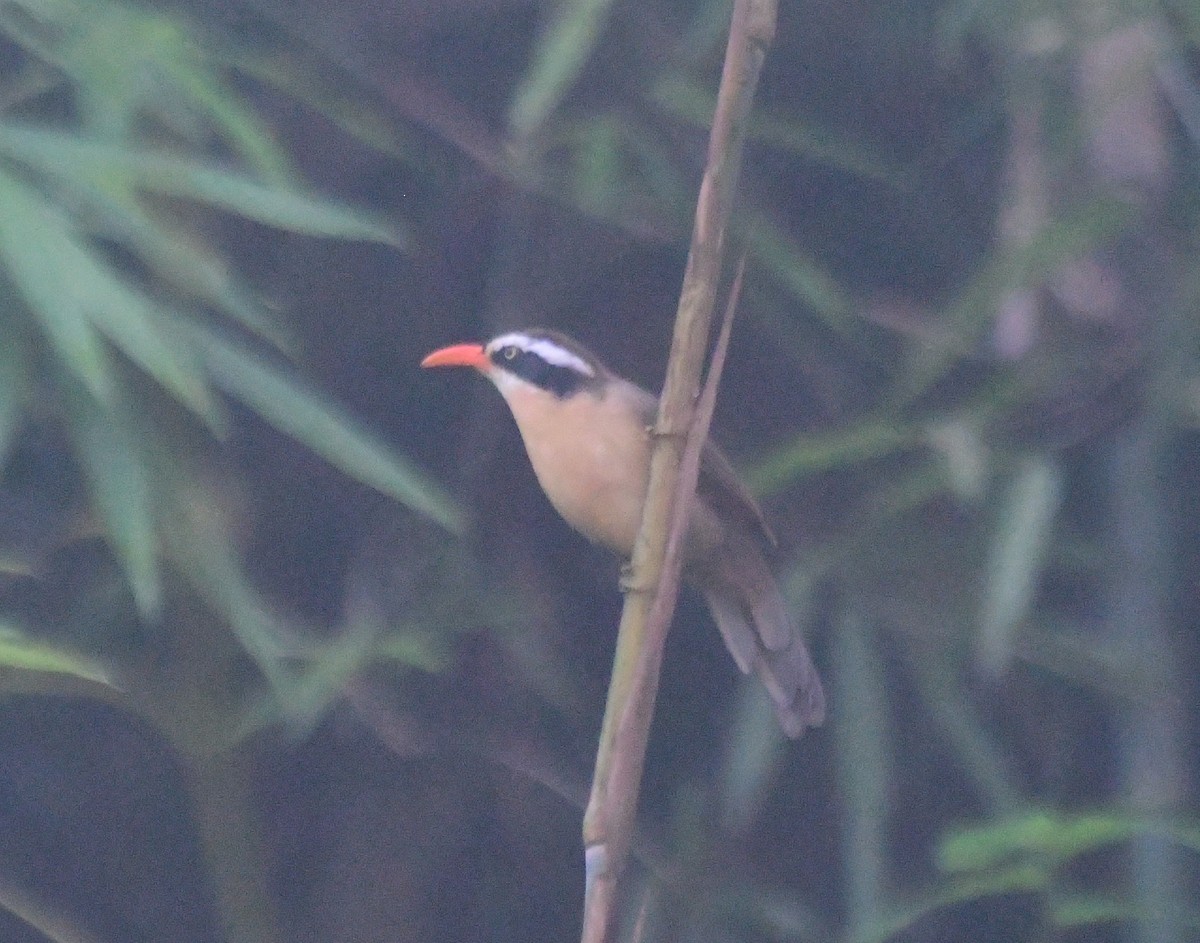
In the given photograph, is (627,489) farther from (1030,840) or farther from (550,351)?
(1030,840)

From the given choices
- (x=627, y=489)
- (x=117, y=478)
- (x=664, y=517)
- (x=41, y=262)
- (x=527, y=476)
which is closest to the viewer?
(x=664, y=517)

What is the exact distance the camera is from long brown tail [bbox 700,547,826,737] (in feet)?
6.91

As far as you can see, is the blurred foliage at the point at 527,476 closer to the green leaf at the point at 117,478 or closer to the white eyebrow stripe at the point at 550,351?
the green leaf at the point at 117,478

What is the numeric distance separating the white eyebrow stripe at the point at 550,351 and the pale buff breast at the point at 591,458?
1.4 inches

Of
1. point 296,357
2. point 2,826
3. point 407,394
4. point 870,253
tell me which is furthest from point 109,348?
point 870,253

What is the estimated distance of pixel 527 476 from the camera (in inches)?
98.3

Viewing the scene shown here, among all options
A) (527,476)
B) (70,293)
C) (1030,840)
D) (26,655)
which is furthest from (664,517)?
(527,476)

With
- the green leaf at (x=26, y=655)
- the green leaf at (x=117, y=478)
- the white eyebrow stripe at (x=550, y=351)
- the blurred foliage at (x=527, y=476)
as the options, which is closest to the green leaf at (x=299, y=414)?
the blurred foliage at (x=527, y=476)

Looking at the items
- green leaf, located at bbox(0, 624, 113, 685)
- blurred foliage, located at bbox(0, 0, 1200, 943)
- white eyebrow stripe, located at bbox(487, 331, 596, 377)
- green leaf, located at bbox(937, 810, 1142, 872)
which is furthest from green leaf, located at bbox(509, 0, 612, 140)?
green leaf, located at bbox(937, 810, 1142, 872)

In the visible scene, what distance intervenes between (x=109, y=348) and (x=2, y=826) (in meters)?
0.80

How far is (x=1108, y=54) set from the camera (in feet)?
7.58

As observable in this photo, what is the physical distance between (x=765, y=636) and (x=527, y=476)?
0.50 m

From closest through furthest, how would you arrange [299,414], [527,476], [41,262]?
[41,262]
[299,414]
[527,476]

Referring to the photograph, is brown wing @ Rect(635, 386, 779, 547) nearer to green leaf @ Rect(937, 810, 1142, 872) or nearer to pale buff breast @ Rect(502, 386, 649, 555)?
pale buff breast @ Rect(502, 386, 649, 555)
